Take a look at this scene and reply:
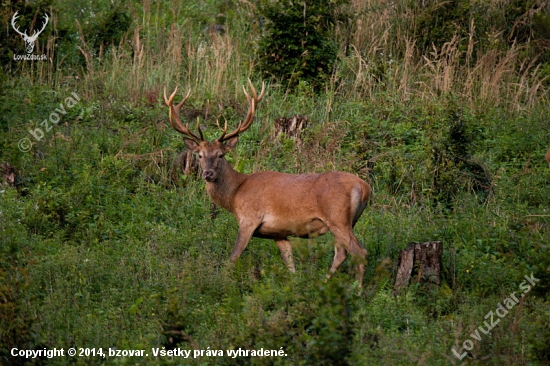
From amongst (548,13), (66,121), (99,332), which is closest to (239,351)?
(99,332)

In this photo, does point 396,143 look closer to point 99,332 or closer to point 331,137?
point 331,137

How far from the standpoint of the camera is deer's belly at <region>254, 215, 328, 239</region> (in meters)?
9.02

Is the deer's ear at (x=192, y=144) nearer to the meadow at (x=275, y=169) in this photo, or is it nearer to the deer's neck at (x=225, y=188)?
the deer's neck at (x=225, y=188)

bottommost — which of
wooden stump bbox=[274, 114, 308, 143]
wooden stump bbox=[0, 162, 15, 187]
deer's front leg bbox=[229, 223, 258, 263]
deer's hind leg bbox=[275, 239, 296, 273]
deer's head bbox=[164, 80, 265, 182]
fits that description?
wooden stump bbox=[0, 162, 15, 187]

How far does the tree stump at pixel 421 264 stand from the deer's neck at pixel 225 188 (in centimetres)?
206

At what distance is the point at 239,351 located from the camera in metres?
6.33

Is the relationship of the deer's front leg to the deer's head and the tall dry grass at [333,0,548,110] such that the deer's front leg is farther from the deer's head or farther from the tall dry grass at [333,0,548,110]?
the tall dry grass at [333,0,548,110]

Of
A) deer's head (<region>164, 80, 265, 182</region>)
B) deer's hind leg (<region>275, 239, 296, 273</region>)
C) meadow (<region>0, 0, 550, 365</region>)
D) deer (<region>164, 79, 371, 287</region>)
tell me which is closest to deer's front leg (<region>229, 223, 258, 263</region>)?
deer (<region>164, 79, 371, 287</region>)

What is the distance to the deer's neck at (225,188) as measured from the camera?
955cm

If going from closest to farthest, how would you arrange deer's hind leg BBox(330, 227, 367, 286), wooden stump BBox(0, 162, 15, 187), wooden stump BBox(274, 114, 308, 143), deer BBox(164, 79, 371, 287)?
deer's hind leg BBox(330, 227, 367, 286)
deer BBox(164, 79, 371, 287)
wooden stump BBox(0, 162, 15, 187)
wooden stump BBox(274, 114, 308, 143)

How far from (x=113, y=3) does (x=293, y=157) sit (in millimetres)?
6642

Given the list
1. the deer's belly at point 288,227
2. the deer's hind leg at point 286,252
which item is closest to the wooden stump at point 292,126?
the deer's hind leg at point 286,252

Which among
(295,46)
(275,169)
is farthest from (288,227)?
(295,46)

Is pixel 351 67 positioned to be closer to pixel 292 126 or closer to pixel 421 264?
pixel 292 126
